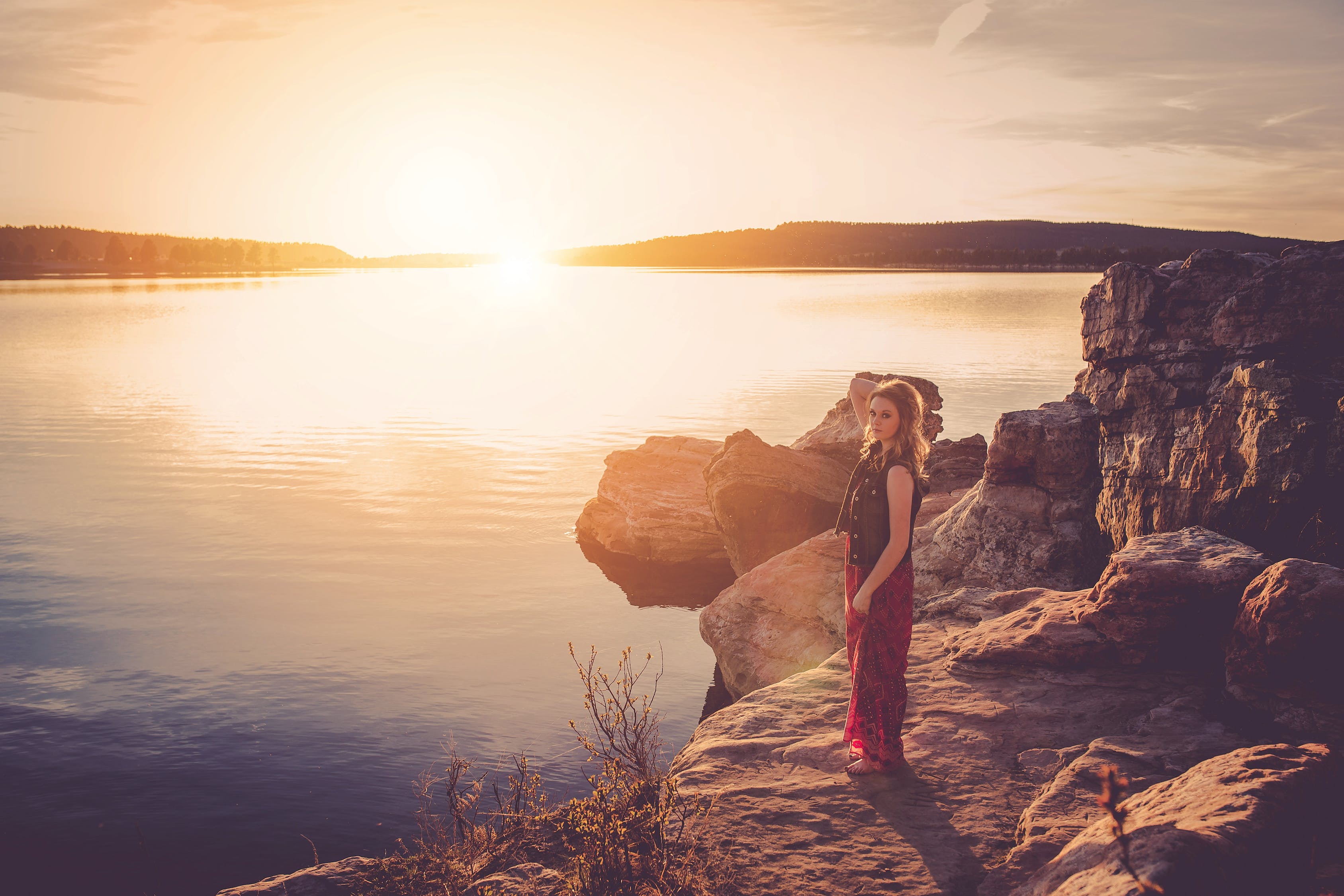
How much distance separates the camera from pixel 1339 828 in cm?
438

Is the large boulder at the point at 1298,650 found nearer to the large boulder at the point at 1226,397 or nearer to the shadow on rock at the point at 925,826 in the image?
the shadow on rock at the point at 925,826

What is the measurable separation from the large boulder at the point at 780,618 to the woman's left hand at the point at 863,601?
17.1 feet

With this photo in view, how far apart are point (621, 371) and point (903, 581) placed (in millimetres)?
49029

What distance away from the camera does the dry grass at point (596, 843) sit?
17.0 ft

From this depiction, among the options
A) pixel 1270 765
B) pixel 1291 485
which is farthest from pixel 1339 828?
pixel 1291 485

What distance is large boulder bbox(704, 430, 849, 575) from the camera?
53.5 ft

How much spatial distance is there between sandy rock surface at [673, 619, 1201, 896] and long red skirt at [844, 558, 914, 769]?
247mm

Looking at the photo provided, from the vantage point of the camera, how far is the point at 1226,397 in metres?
9.38

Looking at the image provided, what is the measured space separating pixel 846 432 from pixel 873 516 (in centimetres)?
1211

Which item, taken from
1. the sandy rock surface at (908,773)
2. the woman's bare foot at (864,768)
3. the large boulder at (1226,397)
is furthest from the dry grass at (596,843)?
the large boulder at (1226,397)

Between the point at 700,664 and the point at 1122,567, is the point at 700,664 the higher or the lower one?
the lower one

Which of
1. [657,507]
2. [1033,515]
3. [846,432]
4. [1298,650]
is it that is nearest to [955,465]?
[846,432]

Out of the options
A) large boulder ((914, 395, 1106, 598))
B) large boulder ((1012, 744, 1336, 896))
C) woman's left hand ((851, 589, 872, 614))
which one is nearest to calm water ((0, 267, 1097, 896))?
large boulder ((914, 395, 1106, 598))

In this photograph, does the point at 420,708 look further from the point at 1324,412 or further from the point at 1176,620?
the point at 1324,412
